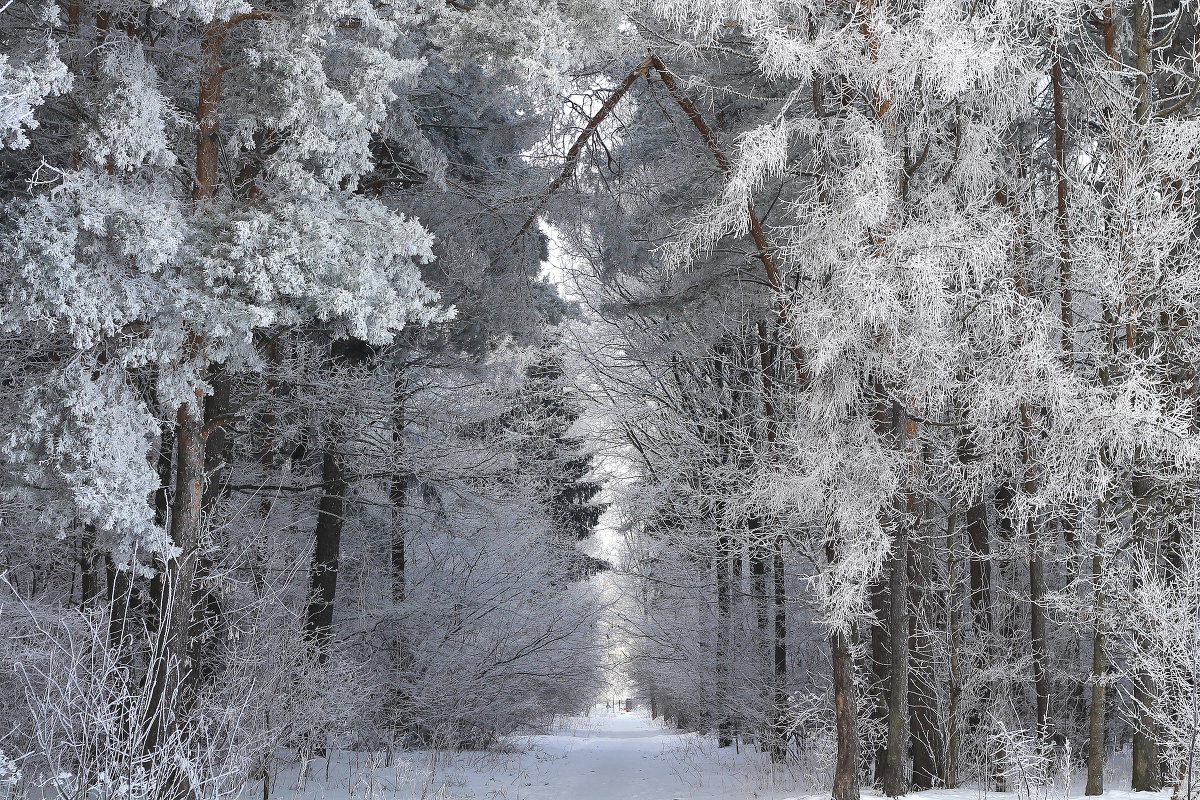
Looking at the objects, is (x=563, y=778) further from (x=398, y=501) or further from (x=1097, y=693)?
(x=1097, y=693)

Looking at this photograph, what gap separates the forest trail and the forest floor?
1 cm

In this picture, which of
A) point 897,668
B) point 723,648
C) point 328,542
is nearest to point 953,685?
point 897,668

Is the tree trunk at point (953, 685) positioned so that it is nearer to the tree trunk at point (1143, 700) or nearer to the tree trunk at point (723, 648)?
the tree trunk at point (1143, 700)

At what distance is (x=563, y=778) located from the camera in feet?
43.9

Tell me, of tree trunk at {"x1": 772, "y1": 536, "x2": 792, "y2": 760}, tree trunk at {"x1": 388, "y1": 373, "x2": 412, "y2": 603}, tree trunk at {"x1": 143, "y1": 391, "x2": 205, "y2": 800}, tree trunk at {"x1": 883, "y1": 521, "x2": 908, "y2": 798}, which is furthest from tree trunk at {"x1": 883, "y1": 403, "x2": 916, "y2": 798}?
tree trunk at {"x1": 388, "y1": 373, "x2": 412, "y2": 603}

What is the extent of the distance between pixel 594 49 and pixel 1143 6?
176 inches

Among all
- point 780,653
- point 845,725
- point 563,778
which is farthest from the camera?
point 563,778

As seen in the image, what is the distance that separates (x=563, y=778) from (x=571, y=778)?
13 cm

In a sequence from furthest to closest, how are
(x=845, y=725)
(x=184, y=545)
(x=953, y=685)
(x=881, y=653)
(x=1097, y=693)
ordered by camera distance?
(x=953, y=685), (x=881, y=653), (x=845, y=725), (x=184, y=545), (x=1097, y=693)

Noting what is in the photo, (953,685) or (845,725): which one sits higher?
(953,685)

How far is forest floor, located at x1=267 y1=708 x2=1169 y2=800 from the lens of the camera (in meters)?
9.45

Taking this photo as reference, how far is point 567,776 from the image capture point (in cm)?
1369

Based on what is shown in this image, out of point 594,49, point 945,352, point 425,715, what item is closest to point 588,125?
point 594,49

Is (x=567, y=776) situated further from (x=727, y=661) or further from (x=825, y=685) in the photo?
(x=825, y=685)
